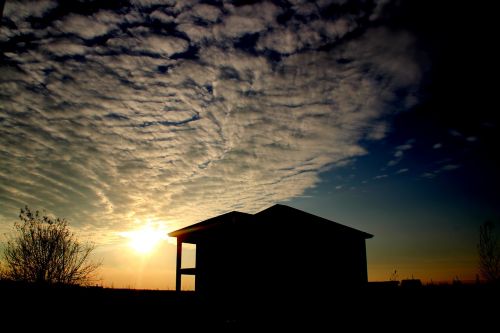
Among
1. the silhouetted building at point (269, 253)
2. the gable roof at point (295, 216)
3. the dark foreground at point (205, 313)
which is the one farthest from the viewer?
the gable roof at point (295, 216)

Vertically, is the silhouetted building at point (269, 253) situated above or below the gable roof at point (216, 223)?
below

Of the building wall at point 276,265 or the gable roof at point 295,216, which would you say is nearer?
the building wall at point 276,265

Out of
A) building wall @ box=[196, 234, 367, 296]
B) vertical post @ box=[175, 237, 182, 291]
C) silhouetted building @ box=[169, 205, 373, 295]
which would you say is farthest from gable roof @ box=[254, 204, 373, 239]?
vertical post @ box=[175, 237, 182, 291]

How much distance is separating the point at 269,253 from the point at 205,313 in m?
6.65

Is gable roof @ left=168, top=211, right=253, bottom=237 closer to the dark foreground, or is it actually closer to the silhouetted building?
the silhouetted building

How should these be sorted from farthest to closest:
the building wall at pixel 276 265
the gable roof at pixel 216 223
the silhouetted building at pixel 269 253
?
the building wall at pixel 276 265 < the silhouetted building at pixel 269 253 < the gable roof at pixel 216 223

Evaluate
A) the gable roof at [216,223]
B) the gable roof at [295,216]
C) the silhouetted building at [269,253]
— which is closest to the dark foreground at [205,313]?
the gable roof at [216,223]

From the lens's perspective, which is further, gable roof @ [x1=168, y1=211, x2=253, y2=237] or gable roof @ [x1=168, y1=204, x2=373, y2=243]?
gable roof @ [x1=168, y1=204, x2=373, y2=243]

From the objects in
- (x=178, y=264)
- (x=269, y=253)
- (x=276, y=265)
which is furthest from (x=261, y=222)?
(x=178, y=264)

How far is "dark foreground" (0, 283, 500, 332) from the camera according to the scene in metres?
7.46

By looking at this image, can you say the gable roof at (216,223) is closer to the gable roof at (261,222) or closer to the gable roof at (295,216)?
the gable roof at (261,222)

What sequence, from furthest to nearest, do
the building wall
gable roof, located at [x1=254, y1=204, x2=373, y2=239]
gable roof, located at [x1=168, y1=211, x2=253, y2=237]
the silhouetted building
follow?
gable roof, located at [x1=254, y1=204, x2=373, y2=239] → the building wall → the silhouetted building → gable roof, located at [x1=168, y1=211, x2=253, y2=237]

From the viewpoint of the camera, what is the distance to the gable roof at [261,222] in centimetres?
1416

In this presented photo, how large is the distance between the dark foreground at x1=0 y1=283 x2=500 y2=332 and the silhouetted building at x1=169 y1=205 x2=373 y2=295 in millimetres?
4619
